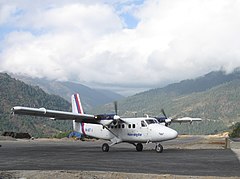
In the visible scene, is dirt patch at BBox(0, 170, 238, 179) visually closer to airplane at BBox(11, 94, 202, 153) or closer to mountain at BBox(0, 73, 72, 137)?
airplane at BBox(11, 94, 202, 153)

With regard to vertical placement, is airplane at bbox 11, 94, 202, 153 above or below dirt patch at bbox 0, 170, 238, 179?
above

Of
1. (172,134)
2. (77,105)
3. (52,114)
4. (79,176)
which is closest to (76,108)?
(77,105)

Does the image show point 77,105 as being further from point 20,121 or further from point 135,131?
point 20,121

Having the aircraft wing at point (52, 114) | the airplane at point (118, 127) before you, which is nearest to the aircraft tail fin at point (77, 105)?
the airplane at point (118, 127)

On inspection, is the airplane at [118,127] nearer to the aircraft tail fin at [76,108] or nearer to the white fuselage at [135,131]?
the white fuselage at [135,131]

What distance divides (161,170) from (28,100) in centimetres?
18409

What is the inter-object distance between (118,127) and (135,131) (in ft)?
6.21

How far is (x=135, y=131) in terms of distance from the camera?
3388 cm

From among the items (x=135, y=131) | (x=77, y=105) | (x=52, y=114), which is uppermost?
(x=77, y=105)

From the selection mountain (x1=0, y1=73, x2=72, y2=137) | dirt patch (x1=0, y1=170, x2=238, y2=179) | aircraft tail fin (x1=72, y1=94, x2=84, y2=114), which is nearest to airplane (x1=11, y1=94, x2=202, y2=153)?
aircraft tail fin (x1=72, y1=94, x2=84, y2=114)

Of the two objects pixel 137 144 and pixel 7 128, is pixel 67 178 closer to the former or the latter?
pixel 137 144

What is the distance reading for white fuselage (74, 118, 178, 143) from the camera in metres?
31.6

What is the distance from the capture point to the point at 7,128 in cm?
14488

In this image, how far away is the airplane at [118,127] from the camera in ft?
105
